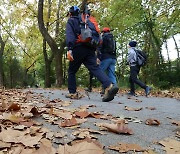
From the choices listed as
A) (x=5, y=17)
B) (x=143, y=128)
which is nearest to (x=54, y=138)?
(x=143, y=128)

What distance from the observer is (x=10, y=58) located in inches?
1312

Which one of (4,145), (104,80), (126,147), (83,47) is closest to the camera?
(4,145)

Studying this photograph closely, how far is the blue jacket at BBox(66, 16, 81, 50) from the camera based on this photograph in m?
5.06

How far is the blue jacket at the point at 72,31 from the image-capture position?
5059mm

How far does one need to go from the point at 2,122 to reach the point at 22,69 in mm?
33492

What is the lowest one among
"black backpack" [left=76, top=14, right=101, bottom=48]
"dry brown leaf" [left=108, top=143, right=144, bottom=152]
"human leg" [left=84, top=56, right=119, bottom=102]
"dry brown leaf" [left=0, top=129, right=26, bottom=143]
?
"dry brown leaf" [left=108, top=143, right=144, bottom=152]

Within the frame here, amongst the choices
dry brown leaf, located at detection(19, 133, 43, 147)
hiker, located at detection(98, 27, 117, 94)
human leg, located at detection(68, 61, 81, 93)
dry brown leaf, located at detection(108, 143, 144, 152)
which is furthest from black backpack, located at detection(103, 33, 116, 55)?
dry brown leaf, located at detection(19, 133, 43, 147)

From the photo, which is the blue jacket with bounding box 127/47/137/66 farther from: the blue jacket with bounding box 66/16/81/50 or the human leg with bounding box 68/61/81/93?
the blue jacket with bounding box 66/16/81/50

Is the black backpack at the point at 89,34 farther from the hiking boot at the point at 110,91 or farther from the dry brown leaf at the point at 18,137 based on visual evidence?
the dry brown leaf at the point at 18,137

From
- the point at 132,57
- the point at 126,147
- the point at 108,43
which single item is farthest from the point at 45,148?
the point at 132,57

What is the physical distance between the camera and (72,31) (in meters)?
5.17

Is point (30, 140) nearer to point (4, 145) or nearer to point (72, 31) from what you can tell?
point (4, 145)

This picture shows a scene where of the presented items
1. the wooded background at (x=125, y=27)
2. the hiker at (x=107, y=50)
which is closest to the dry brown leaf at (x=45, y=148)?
the hiker at (x=107, y=50)

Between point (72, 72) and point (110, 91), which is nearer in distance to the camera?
point (110, 91)
